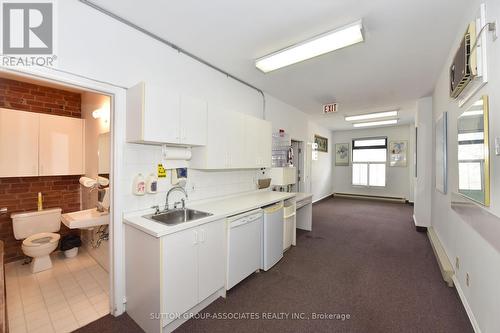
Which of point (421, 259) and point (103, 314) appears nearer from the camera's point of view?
point (103, 314)

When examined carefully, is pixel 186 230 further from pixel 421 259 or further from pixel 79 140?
pixel 421 259

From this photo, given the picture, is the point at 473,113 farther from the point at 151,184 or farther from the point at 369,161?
the point at 369,161

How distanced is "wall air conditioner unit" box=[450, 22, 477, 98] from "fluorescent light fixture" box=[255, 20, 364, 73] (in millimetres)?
803

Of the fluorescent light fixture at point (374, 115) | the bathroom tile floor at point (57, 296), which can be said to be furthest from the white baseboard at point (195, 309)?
the fluorescent light fixture at point (374, 115)

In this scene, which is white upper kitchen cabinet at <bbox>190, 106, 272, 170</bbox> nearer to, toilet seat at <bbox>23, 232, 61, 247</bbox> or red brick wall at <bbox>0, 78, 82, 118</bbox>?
toilet seat at <bbox>23, 232, 61, 247</bbox>

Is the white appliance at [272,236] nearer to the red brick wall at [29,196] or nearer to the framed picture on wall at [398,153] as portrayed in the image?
the red brick wall at [29,196]

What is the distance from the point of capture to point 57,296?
2.28m

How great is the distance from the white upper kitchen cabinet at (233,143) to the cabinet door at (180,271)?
93 centimetres

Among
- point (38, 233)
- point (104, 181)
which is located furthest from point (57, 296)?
point (104, 181)

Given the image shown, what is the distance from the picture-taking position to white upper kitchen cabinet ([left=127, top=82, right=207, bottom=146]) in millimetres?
1889

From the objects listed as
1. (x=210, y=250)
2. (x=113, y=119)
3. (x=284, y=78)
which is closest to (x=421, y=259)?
(x=210, y=250)

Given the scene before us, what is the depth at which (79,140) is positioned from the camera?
343cm

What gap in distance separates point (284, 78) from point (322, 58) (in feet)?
2.49

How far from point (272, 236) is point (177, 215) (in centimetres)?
128
